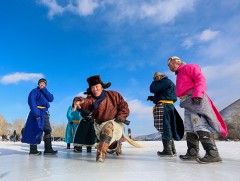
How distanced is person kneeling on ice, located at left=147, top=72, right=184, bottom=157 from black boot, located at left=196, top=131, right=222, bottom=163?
3.53 ft

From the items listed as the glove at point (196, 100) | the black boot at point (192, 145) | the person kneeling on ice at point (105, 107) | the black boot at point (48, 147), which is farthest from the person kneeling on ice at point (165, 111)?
the black boot at point (48, 147)

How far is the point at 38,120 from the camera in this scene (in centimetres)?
518

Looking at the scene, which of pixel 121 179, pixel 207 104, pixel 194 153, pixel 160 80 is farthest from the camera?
pixel 160 80

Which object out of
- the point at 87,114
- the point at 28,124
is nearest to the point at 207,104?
the point at 87,114

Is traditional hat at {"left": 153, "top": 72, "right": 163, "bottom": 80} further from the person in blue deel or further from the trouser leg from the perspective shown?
the person in blue deel

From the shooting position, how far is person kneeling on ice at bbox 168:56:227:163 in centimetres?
334

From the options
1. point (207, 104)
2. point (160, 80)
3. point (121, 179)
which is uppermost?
point (160, 80)

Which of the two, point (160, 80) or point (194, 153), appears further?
point (160, 80)

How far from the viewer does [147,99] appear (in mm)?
4742

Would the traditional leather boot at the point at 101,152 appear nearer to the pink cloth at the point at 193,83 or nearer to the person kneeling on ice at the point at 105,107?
the person kneeling on ice at the point at 105,107

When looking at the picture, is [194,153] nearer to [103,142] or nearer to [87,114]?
[103,142]

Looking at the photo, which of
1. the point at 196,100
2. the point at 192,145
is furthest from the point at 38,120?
the point at 196,100

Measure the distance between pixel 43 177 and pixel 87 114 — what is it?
10.9 feet

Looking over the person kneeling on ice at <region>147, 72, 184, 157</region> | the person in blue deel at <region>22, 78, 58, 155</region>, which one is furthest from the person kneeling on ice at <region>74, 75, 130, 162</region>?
the person in blue deel at <region>22, 78, 58, 155</region>
